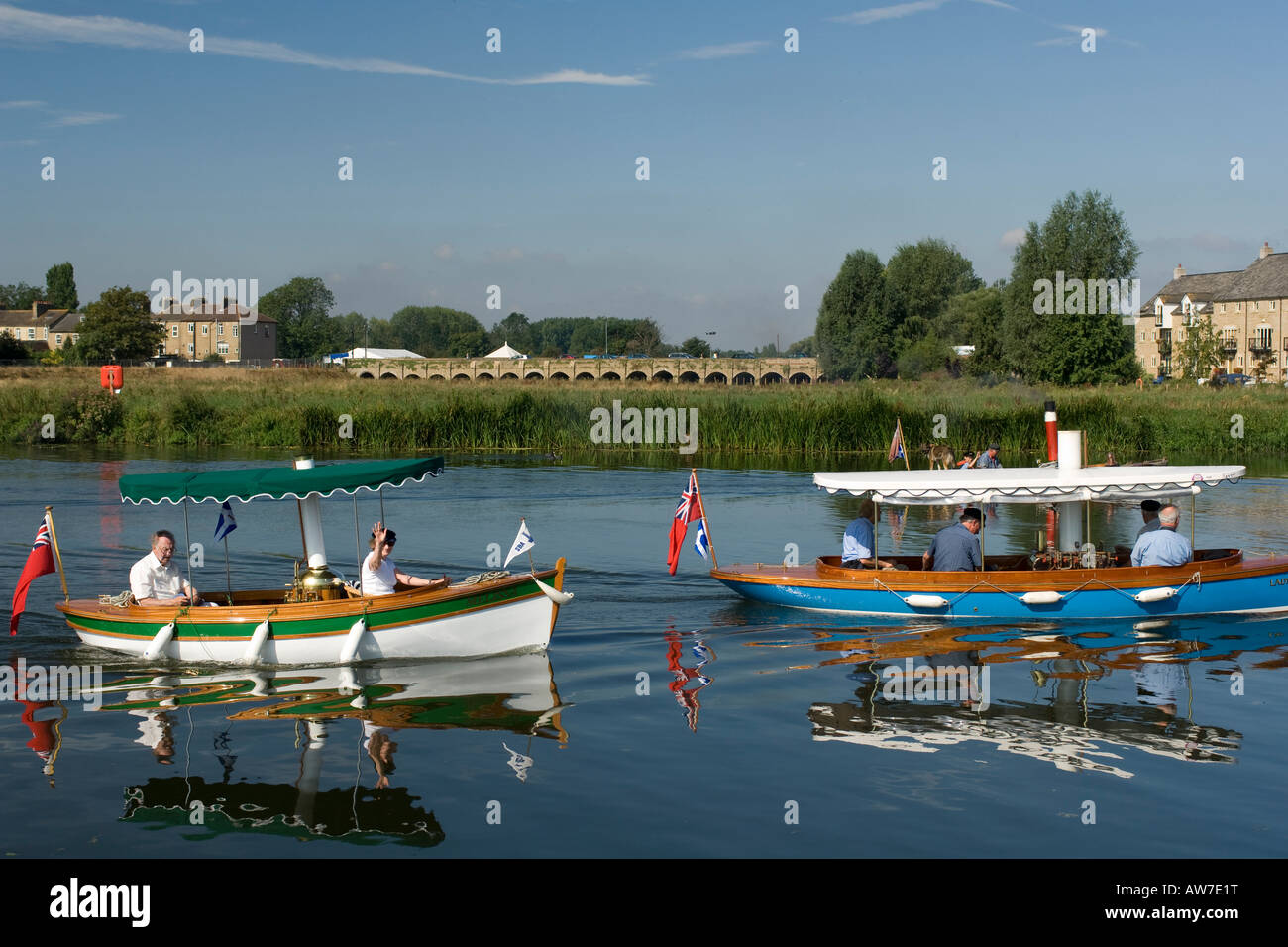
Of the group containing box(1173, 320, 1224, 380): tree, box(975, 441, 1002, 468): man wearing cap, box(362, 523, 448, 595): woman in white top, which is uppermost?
box(1173, 320, 1224, 380): tree

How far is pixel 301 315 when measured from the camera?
191875 mm

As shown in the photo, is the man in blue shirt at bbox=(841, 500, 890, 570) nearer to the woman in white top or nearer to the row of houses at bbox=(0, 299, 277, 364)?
the woman in white top

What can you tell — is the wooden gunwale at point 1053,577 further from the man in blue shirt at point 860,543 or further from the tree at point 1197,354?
the tree at point 1197,354

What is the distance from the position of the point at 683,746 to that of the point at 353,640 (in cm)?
498

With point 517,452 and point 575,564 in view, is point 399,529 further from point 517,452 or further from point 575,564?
point 517,452

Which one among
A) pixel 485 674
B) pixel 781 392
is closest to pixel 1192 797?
pixel 485 674

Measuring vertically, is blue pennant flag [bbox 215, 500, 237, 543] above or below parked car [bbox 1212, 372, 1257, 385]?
below

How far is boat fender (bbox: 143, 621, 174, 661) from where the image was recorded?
15719 mm

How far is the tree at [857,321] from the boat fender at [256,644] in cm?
10037

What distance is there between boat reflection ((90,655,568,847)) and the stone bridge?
10481 centimetres

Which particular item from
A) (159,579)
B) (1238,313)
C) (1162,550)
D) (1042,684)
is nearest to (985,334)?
(1238,313)

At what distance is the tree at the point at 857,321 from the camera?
371ft


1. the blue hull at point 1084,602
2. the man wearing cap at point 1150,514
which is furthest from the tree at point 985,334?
the blue hull at point 1084,602

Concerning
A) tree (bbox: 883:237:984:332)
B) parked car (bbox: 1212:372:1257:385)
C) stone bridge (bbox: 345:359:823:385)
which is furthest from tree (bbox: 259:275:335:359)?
parked car (bbox: 1212:372:1257:385)
